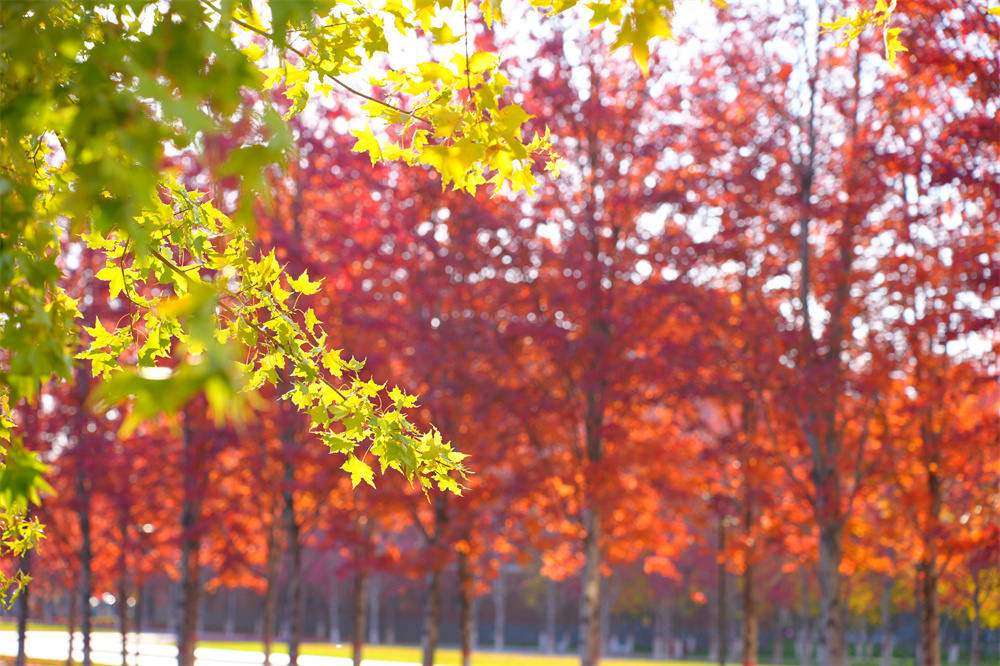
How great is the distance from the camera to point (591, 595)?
14.4 m

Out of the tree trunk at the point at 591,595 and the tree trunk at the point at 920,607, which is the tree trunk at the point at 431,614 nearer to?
the tree trunk at the point at 591,595

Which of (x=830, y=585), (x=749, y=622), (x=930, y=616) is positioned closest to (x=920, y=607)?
(x=749, y=622)

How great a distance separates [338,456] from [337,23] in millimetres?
12636

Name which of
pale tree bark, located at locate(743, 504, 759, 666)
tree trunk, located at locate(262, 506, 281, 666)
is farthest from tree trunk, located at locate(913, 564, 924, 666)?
tree trunk, located at locate(262, 506, 281, 666)

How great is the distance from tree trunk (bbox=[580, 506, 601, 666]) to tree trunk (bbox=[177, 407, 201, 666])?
6.92 m

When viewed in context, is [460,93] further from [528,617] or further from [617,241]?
[528,617]

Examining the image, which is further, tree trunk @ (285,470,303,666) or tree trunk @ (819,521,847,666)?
tree trunk @ (285,470,303,666)

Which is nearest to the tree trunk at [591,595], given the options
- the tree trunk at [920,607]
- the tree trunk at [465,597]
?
the tree trunk at [465,597]

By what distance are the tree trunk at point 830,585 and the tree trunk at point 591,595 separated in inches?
134

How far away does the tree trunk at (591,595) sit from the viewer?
46.6 ft

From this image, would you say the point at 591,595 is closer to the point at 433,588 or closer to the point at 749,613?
the point at 433,588

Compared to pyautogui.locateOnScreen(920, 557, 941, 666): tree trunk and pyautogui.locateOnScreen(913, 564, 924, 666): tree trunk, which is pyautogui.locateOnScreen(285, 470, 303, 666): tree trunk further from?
pyautogui.locateOnScreen(913, 564, 924, 666): tree trunk

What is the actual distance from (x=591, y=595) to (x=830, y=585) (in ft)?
11.8

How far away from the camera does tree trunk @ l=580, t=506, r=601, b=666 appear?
14203 mm
